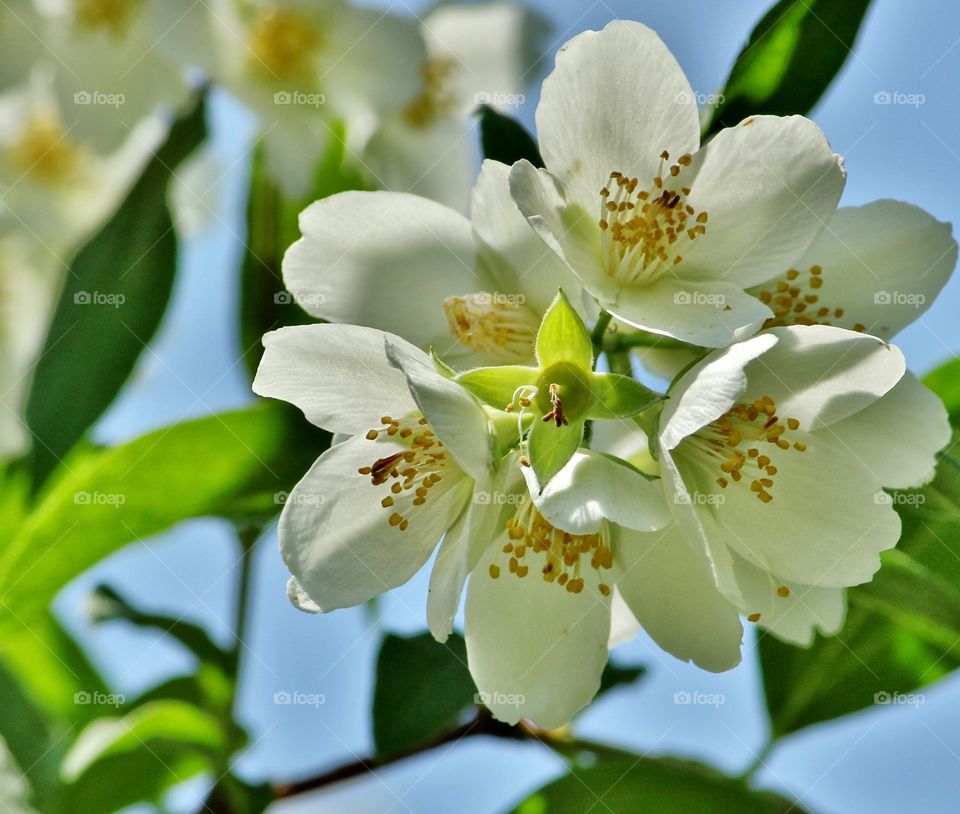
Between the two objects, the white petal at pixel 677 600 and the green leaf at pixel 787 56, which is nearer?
the white petal at pixel 677 600

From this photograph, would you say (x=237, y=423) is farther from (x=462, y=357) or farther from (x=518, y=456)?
(x=518, y=456)

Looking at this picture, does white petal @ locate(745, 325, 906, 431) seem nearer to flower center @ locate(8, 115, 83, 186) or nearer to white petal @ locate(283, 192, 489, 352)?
white petal @ locate(283, 192, 489, 352)

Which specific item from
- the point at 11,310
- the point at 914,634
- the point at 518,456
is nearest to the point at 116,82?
the point at 11,310

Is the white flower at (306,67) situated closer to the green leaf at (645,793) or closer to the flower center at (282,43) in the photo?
the flower center at (282,43)

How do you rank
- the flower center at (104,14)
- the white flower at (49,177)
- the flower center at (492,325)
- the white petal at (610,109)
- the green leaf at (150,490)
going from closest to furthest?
the white petal at (610,109) → the flower center at (492,325) → the green leaf at (150,490) → the flower center at (104,14) → the white flower at (49,177)

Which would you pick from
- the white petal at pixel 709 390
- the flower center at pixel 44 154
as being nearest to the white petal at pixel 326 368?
the white petal at pixel 709 390

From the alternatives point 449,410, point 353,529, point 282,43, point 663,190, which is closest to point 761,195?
point 663,190

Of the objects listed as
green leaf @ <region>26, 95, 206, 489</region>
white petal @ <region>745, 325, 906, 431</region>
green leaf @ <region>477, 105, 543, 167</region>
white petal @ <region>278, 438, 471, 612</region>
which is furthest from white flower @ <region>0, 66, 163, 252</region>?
white petal @ <region>745, 325, 906, 431</region>
